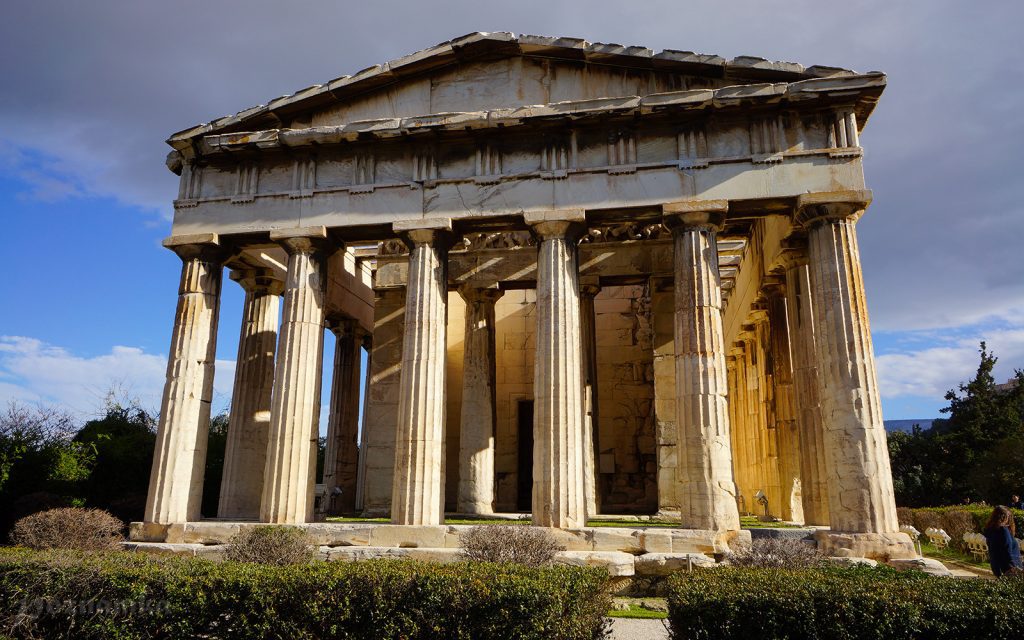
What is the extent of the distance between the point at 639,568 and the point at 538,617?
5441 mm

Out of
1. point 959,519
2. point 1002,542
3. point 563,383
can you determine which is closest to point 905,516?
point 959,519

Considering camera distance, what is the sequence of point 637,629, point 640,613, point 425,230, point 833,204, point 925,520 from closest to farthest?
point 637,629 < point 640,613 < point 833,204 < point 425,230 < point 925,520

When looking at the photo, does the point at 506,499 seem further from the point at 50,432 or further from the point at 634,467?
the point at 50,432

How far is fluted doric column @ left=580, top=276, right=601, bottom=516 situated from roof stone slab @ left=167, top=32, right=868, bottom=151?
601cm

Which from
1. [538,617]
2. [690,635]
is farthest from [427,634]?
[690,635]

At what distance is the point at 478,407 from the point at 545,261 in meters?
5.27

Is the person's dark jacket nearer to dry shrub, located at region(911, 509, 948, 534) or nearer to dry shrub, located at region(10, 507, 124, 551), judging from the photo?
dry shrub, located at region(911, 509, 948, 534)

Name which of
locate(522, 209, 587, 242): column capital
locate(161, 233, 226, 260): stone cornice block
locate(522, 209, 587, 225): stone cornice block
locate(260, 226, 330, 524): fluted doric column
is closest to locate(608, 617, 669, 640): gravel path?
locate(260, 226, 330, 524): fluted doric column

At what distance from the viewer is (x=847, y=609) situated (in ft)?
22.3

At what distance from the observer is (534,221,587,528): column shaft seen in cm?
1384

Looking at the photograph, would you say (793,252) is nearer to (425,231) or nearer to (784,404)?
(784,404)

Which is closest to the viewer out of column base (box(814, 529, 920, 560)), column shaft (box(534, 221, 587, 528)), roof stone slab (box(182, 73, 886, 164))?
column base (box(814, 529, 920, 560))

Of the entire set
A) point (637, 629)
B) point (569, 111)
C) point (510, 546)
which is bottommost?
point (637, 629)

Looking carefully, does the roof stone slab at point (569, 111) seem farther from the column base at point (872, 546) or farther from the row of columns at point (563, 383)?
the column base at point (872, 546)
